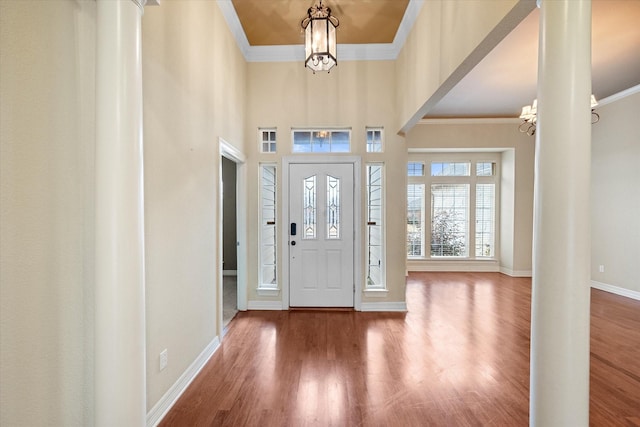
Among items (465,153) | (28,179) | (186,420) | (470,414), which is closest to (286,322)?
(186,420)

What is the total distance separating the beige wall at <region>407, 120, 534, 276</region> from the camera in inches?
247

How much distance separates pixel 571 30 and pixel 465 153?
20.2ft

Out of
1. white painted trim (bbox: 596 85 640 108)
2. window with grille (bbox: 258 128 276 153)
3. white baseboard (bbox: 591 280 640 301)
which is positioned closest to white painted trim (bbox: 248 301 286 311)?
window with grille (bbox: 258 128 276 153)

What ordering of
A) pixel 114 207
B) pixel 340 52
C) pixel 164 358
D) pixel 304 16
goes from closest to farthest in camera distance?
pixel 114 207
pixel 164 358
pixel 304 16
pixel 340 52

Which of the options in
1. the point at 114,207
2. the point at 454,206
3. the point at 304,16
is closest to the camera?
the point at 114,207

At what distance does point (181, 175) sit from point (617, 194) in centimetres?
676

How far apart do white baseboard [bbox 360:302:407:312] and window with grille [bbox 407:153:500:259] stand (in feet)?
9.70

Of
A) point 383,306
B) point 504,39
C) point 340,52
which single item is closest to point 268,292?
point 383,306

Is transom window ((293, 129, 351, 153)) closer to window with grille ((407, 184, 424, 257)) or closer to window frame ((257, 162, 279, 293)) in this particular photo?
window frame ((257, 162, 279, 293))

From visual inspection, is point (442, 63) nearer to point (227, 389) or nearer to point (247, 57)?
point (247, 57)

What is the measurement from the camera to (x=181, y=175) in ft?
7.62

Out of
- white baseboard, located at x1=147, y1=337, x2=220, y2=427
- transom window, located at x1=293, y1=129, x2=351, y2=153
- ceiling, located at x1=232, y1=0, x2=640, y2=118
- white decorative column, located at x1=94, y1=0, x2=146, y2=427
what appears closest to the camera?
white decorative column, located at x1=94, y1=0, x2=146, y2=427

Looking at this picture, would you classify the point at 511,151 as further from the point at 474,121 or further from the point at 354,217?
the point at 354,217

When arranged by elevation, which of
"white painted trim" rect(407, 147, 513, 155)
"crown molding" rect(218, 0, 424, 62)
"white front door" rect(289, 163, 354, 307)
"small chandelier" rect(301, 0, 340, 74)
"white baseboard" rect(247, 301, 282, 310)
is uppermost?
"crown molding" rect(218, 0, 424, 62)
